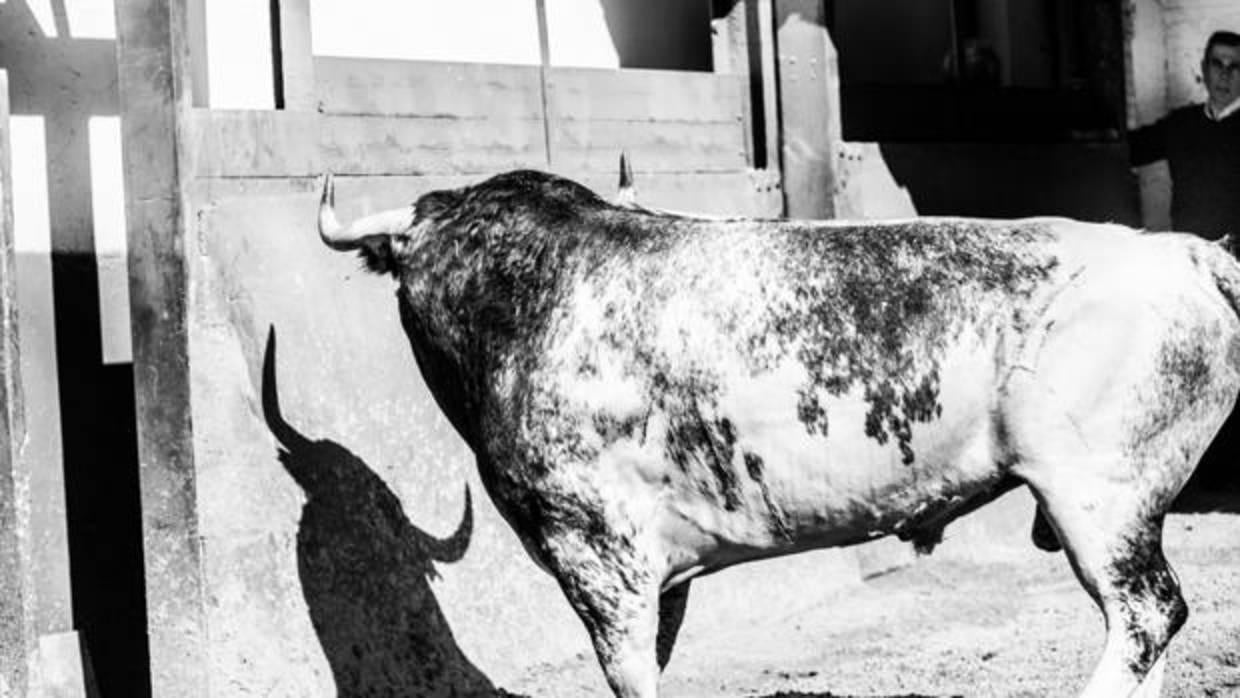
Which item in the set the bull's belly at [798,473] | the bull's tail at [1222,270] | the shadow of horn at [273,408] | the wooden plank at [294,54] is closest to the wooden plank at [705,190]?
the wooden plank at [294,54]

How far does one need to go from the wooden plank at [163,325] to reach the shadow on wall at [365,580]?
0.36 metres

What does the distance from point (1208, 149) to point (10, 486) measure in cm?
662

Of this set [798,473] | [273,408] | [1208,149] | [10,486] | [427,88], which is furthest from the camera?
[1208,149]

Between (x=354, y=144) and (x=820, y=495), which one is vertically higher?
(x=354, y=144)

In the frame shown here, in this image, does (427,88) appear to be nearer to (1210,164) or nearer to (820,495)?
(820,495)

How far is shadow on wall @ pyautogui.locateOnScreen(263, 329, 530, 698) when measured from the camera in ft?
23.1

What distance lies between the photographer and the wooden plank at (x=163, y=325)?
6.76 metres

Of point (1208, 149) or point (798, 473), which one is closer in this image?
point (798, 473)

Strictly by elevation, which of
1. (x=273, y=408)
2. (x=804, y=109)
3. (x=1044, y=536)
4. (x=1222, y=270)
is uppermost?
(x=804, y=109)

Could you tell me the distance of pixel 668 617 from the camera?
6289 mm

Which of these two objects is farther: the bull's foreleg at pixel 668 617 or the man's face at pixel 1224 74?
the man's face at pixel 1224 74

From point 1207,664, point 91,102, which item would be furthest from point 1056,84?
point 91,102

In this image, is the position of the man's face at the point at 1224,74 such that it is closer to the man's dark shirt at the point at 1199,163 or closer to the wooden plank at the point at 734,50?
the man's dark shirt at the point at 1199,163

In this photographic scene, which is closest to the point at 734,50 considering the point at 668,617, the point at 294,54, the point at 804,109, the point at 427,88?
the point at 804,109
